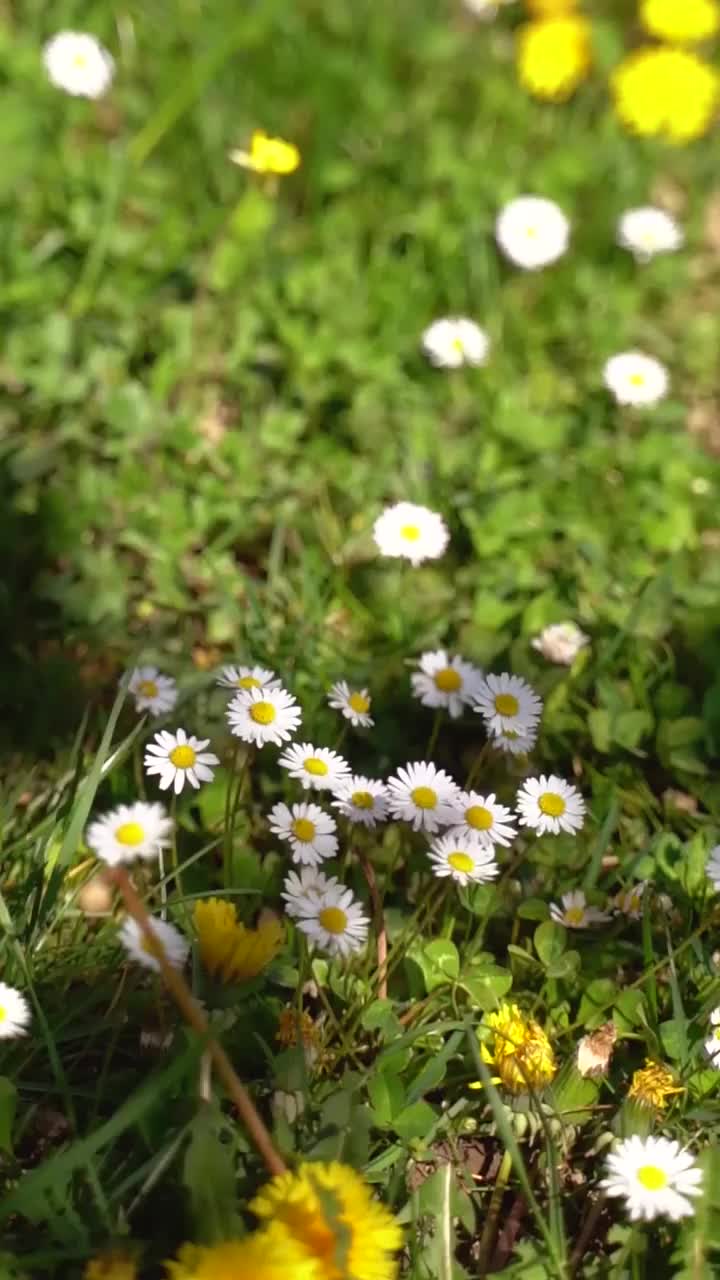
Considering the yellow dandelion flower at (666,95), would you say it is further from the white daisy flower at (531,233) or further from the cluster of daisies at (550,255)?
the white daisy flower at (531,233)

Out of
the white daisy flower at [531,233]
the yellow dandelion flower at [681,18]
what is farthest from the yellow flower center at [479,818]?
the yellow dandelion flower at [681,18]

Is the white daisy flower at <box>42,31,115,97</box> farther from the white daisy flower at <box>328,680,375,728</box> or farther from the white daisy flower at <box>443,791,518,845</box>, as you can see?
the white daisy flower at <box>443,791,518,845</box>

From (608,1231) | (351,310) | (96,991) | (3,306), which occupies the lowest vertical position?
(608,1231)

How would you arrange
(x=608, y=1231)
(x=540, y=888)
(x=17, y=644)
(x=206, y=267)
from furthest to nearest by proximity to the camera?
1. (x=206, y=267)
2. (x=17, y=644)
3. (x=540, y=888)
4. (x=608, y=1231)

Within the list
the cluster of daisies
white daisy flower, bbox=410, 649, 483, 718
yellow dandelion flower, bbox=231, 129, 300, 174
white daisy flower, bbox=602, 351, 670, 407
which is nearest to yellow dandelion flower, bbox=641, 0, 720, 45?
the cluster of daisies

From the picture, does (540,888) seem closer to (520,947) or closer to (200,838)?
(520,947)

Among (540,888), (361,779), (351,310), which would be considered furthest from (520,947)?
(351,310)

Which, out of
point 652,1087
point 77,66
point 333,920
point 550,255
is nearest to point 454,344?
point 550,255
